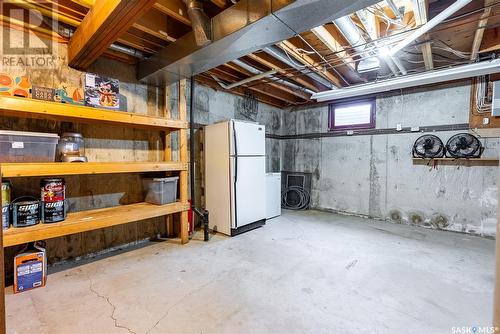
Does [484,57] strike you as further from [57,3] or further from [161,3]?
[57,3]

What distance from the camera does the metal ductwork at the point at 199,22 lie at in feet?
6.22

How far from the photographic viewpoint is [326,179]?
509 centimetres

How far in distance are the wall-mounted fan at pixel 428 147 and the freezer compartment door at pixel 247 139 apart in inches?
101

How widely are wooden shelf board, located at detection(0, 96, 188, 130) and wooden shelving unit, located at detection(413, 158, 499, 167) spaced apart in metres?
4.11

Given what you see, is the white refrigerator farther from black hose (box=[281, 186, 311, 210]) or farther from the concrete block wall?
the concrete block wall

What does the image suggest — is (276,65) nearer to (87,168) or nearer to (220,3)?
(220,3)

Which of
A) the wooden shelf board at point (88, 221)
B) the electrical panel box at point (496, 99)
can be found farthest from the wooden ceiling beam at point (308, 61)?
the wooden shelf board at point (88, 221)

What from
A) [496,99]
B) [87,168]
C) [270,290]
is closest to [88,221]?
[87,168]

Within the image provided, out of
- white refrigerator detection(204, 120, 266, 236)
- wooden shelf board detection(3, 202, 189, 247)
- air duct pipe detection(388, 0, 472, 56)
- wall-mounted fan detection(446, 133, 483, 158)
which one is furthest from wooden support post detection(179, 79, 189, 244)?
wall-mounted fan detection(446, 133, 483, 158)

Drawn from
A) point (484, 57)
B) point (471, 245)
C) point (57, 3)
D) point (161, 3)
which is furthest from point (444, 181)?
point (57, 3)

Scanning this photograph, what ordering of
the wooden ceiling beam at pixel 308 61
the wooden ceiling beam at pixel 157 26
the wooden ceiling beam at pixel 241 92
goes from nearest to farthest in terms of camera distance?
1. the wooden ceiling beam at pixel 157 26
2. the wooden ceiling beam at pixel 308 61
3. the wooden ceiling beam at pixel 241 92

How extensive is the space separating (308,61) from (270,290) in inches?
110

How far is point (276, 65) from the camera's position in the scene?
131 inches

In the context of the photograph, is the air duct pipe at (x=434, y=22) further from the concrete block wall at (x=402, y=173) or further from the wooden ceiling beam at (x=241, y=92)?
the wooden ceiling beam at (x=241, y=92)
